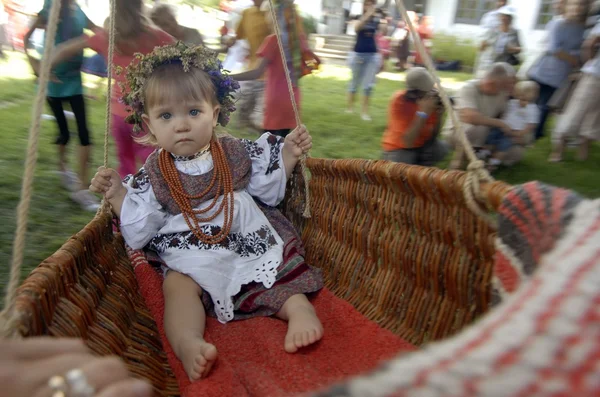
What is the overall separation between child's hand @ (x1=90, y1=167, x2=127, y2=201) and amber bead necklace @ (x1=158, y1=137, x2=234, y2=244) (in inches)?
4.7

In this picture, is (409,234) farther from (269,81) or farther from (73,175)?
(73,175)

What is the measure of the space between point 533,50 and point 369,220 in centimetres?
743

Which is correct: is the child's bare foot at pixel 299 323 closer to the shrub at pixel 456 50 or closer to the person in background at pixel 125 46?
the person in background at pixel 125 46

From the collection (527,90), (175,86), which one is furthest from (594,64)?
(175,86)

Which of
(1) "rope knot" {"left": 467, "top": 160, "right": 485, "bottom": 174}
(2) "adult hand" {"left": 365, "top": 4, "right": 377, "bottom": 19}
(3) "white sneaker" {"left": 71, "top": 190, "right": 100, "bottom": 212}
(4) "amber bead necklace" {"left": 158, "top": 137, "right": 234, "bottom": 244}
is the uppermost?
(2) "adult hand" {"left": 365, "top": 4, "right": 377, "bottom": 19}

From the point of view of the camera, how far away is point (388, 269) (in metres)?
1.31

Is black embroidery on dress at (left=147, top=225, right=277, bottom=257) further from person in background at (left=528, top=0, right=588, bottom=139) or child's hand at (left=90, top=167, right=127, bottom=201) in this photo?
person in background at (left=528, top=0, right=588, bottom=139)

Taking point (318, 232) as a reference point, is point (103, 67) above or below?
above

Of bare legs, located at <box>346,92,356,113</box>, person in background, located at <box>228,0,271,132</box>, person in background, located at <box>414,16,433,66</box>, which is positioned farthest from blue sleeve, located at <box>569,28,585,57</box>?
person in background, located at <box>414,16,433,66</box>

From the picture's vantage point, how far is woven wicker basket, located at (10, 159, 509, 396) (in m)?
0.97

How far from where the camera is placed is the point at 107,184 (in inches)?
53.1

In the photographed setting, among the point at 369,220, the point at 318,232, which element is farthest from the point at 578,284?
the point at 318,232

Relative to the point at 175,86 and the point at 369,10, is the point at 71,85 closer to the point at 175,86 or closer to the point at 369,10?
the point at 175,86

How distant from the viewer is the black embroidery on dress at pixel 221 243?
1.35m
